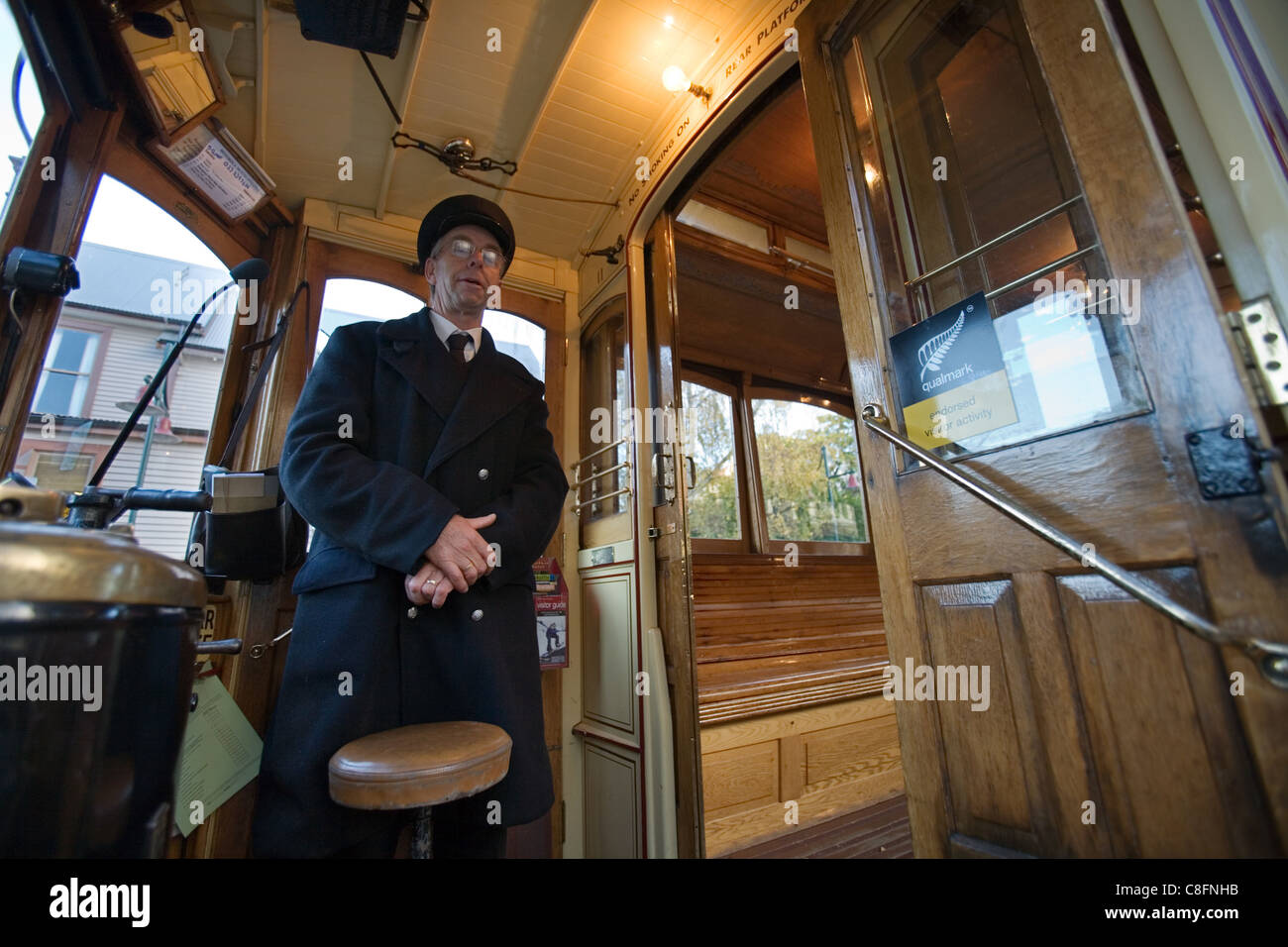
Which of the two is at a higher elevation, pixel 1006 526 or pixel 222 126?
pixel 222 126

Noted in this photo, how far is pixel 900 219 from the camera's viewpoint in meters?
1.47

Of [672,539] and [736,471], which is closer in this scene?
[672,539]

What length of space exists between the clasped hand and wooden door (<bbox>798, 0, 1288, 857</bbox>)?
0.99m

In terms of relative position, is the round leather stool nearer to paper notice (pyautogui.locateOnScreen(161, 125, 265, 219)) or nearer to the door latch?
the door latch

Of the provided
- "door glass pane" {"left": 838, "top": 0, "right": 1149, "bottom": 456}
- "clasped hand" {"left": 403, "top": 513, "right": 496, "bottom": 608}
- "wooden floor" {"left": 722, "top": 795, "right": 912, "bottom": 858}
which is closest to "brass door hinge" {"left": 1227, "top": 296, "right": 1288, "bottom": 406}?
"door glass pane" {"left": 838, "top": 0, "right": 1149, "bottom": 456}

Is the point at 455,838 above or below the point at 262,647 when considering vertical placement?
below

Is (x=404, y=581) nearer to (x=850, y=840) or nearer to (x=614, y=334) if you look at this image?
(x=614, y=334)

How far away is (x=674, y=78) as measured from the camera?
7.48 ft

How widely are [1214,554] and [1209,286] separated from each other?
43 centimetres

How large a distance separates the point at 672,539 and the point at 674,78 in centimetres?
201

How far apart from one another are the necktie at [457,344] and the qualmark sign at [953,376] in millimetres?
1272

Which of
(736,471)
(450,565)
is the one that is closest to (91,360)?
(450,565)

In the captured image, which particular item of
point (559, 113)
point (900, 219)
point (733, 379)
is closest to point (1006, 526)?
point (900, 219)

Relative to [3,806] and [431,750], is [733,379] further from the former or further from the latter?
[3,806]
